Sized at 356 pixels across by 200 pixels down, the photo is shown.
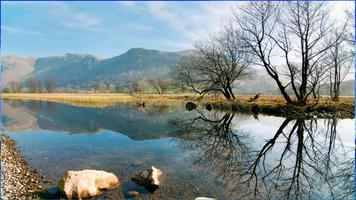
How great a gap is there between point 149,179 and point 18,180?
5.22 m

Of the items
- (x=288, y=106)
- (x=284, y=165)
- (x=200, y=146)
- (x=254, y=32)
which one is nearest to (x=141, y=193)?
(x=284, y=165)

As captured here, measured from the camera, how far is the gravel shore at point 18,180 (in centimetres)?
1052

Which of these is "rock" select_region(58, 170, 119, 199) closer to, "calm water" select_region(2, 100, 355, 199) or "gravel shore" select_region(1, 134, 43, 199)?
"calm water" select_region(2, 100, 355, 199)

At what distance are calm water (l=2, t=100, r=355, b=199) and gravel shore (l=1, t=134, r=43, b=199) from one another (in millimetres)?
513

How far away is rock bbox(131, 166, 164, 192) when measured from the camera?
11.7 m

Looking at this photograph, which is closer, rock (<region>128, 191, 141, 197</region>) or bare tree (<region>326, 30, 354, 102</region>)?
rock (<region>128, 191, 141, 197</region>)

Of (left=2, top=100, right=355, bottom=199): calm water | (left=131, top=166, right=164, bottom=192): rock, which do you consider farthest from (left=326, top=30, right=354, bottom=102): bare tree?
(left=131, top=166, right=164, bottom=192): rock

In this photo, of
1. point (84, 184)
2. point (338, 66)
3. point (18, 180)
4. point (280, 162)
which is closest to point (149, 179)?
point (84, 184)

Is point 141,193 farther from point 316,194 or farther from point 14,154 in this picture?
point 14,154

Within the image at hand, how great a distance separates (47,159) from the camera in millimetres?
16719

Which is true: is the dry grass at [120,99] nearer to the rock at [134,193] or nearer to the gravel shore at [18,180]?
the gravel shore at [18,180]

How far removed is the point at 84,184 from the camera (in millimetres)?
10844

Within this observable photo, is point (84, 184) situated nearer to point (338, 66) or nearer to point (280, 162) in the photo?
point (280, 162)

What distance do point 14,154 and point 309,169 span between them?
52.1 feet
